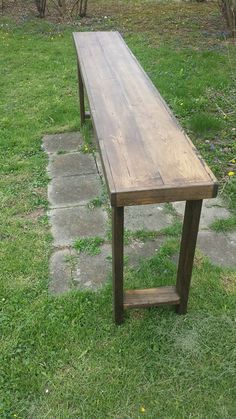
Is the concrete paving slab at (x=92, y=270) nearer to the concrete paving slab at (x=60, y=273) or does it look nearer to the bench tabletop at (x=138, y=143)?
the concrete paving slab at (x=60, y=273)

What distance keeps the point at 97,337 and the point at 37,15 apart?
7.49 m

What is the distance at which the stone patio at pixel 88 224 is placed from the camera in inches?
102

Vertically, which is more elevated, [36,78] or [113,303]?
[113,303]

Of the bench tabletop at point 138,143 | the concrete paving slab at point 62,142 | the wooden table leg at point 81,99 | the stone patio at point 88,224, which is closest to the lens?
the bench tabletop at point 138,143

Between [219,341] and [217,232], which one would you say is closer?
[219,341]

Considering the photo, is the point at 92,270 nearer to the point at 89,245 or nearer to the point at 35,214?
the point at 89,245

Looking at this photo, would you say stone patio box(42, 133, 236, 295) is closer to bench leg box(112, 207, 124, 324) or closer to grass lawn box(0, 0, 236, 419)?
grass lawn box(0, 0, 236, 419)

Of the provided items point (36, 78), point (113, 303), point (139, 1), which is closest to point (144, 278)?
point (113, 303)

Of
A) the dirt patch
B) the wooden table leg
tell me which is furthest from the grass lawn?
the wooden table leg

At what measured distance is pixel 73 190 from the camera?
333cm

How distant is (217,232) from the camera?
2.87 meters

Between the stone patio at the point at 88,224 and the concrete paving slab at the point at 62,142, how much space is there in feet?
0.39

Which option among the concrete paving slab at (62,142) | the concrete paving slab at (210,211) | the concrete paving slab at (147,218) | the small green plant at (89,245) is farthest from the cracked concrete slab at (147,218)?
the concrete paving slab at (62,142)

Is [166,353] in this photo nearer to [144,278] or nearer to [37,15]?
[144,278]
